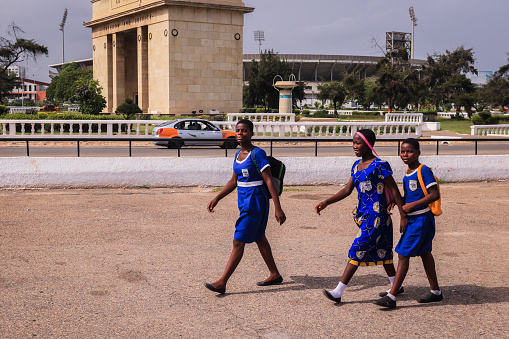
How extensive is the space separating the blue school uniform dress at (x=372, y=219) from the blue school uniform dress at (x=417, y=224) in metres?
0.18

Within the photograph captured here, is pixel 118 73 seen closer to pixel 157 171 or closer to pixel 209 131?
pixel 209 131

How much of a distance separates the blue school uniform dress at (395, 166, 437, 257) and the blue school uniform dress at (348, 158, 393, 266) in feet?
0.60

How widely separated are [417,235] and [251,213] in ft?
4.98

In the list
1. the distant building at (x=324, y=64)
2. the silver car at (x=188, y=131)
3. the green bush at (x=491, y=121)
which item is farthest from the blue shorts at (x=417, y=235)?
the distant building at (x=324, y=64)

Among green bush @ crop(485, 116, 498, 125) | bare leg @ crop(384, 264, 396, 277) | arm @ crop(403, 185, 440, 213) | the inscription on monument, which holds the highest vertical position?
the inscription on monument

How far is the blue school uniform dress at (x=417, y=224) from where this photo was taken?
5160 mm

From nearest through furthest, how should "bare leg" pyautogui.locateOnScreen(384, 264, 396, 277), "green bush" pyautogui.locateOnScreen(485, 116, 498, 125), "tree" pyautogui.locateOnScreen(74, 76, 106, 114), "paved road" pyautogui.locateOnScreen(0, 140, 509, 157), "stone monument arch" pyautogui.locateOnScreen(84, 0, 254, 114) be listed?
"bare leg" pyautogui.locateOnScreen(384, 264, 396, 277), "paved road" pyautogui.locateOnScreen(0, 140, 509, 157), "tree" pyautogui.locateOnScreen(74, 76, 106, 114), "stone monument arch" pyautogui.locateOnScreen(84, 0, 254, 114), "green bush" pyautogui.locateOnScreen(485, 116, 498, 125)

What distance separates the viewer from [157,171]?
1299 cm

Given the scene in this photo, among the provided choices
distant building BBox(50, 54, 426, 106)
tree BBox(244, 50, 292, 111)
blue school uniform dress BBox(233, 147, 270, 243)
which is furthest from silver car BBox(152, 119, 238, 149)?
distant building BBox(50, 54, 426, 106)

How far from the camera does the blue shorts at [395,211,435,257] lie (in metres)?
5.16

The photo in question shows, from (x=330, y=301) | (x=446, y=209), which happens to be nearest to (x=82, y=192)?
(x=446, y=209)

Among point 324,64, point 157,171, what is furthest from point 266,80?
point 324,64

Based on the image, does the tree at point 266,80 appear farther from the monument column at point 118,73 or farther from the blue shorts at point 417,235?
the blue shorts at point 417,235

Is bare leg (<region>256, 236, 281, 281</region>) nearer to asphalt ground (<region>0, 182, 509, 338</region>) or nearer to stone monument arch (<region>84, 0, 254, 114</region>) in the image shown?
asphalt ground (<region>0, 182, 509, 338</region>)
